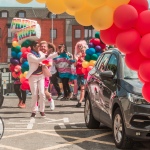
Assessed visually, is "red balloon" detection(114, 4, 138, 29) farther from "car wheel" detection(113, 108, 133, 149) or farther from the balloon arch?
"car wheel" detection(113, 108, 133, 149)

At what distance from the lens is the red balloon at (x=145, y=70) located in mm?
2754

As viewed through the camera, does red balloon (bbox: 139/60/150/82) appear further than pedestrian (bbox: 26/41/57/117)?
No

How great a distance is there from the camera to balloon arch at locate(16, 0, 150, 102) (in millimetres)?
2680

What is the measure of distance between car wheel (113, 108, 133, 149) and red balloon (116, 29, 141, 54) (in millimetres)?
4349

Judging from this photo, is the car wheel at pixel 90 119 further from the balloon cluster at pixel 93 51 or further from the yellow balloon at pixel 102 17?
the yellow balloon at pixel 102 17

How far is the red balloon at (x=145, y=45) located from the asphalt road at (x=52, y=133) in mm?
4954

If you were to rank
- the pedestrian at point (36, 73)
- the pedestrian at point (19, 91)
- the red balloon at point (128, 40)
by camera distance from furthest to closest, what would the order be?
1. the pedestrian at point (19, 91)
2. the pedestrian at point (36, 73)
3. the red balloon at point (128, 40)

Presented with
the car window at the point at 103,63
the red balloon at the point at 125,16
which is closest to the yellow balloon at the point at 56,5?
the red balloon at the point at 125,16

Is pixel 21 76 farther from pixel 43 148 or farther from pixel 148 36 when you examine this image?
pixel 148 36

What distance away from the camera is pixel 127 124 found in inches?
269

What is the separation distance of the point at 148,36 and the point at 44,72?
7.60 metres

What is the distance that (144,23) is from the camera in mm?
2701

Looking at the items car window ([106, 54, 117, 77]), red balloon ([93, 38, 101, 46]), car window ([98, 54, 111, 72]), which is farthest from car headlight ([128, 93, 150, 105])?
red balloon ([93, 38, 101, 46])

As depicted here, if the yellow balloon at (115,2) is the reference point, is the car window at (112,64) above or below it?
below
